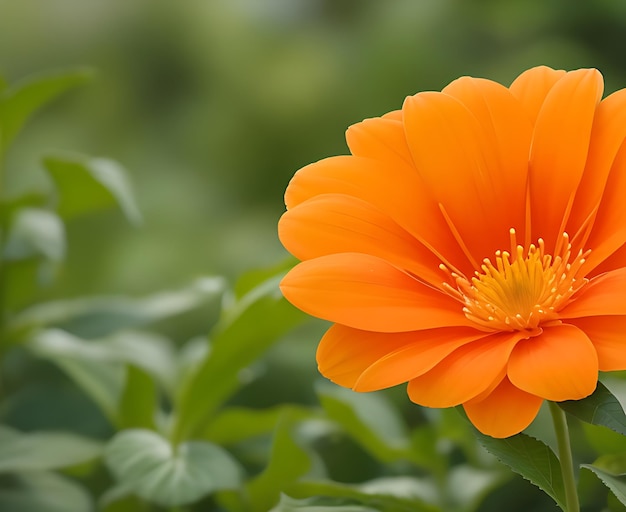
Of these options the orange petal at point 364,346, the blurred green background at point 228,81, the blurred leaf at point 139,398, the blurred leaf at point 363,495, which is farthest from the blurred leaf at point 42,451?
the blurred green background at point 228,81

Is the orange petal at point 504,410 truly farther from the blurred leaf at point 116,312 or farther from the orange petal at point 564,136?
the blurred leaf at point 116,312

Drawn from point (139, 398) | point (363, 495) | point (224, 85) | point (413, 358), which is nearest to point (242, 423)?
point (139, 398)

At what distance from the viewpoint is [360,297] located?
0.42m

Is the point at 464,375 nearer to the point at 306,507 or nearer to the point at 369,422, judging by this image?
the point at 306,507

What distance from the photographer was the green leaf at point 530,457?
1.38 feet

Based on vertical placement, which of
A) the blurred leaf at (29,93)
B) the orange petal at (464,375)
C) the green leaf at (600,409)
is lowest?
the green leaf at (600,409)

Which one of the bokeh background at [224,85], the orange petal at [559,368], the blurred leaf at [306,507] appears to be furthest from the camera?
the bokeh background at [224,85]

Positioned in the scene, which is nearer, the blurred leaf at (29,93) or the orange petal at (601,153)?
the orange petal at (601,153)

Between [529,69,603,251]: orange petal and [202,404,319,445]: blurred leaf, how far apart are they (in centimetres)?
27

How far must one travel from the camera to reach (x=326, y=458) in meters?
0.74

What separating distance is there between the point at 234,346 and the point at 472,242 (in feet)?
0.65

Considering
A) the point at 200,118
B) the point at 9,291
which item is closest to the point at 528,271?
the point at 9,291

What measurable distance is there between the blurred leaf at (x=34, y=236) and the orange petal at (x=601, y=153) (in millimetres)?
385

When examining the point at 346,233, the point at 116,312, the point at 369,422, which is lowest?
the point at 369,422
